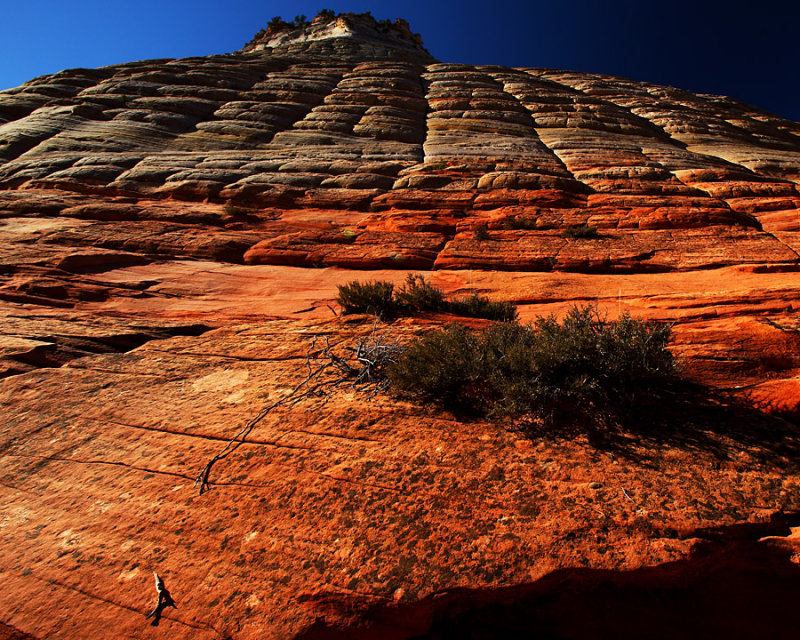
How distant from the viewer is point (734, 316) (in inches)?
191

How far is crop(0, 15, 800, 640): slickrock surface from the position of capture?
2137 millimetres

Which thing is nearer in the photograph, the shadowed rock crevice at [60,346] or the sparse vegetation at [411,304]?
the shadowed rock crevice at [60,346]

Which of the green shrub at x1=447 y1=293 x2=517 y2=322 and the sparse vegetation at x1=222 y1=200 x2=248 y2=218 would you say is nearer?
the green shrub at x1=447 y1=293 x2=517 y2=322

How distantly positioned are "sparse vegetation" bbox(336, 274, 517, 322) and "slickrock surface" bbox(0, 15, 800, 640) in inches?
20.8

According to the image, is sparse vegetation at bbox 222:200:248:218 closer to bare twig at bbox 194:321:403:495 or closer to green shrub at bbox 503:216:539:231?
green shrub at bbox 503:216:539:231

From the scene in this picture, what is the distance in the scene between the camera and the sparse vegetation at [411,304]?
219 inches

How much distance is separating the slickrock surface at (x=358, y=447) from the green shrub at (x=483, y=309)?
56 centimetres

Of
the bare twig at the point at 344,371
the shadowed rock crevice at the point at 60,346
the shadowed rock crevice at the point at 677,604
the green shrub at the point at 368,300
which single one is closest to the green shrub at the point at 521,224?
the green shrub at the point at 368,300

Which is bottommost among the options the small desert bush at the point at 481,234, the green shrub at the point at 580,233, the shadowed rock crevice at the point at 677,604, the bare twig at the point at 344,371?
the shadowed rock crevice at the point at 677,604

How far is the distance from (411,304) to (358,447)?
3045mm

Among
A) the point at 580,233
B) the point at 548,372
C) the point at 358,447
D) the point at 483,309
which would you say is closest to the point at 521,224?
the point at 580,233

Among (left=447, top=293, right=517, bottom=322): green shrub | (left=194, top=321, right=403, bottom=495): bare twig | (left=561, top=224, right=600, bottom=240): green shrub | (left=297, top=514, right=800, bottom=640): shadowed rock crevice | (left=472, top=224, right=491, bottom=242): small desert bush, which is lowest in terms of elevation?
(left=297, top=514, right=800, bottom=640): shadowed rock crevice

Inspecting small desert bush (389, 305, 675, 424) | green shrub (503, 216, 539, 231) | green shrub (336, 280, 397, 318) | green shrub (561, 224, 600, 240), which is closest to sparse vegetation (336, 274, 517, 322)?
green shrub (336, 280, 397, 318)

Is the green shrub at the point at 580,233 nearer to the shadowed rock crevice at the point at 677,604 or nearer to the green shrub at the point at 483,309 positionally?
the green shrub at the point at 483,309
